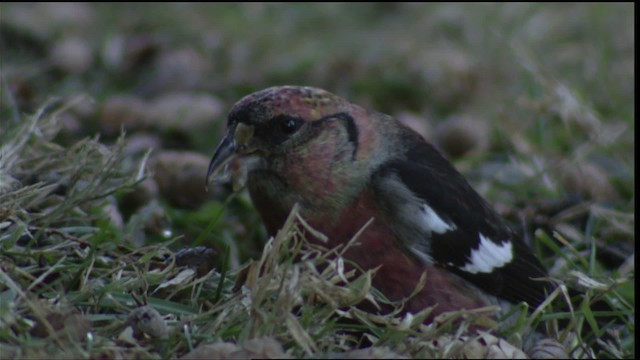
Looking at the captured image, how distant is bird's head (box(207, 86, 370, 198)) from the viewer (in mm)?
3350

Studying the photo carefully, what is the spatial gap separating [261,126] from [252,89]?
7.80ft

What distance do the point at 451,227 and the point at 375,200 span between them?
30 centimetres

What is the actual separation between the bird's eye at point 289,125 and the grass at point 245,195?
0.37 meters

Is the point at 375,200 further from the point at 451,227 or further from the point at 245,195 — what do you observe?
the point at 245,195

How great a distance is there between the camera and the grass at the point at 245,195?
2.70 m

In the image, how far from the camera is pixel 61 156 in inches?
143

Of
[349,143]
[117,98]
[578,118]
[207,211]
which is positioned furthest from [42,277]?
[578,118]

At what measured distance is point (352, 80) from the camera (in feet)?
19.7

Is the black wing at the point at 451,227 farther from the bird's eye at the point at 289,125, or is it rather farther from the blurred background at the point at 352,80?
the blurred background at the point at 352,80

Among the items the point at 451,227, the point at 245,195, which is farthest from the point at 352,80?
the point at 451,227

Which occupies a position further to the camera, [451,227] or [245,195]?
[245,195]

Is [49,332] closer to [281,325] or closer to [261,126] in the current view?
[281,325]

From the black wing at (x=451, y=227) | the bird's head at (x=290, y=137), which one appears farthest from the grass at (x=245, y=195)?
the bird's head at (x=290, y=137)

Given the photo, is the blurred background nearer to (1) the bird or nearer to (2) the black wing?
(1) the bird
